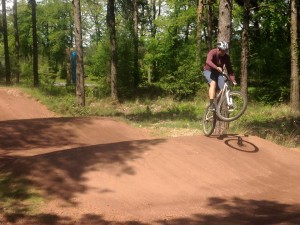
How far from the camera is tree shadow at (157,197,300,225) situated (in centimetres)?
550

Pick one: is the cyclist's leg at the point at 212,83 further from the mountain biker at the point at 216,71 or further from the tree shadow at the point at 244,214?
the tree shadow at the point at 244,214

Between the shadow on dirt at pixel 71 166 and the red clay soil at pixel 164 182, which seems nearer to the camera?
the red clay soil at pixel 164 182

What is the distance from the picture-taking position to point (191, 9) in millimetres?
28750

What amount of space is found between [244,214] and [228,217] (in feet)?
1.20

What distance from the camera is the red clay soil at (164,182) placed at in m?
5.59

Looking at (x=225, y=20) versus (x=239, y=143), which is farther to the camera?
(x=225, y=20)

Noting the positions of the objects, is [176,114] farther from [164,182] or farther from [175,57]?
[164,182]

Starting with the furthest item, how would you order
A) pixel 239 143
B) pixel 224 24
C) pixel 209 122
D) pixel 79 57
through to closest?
pixel 79 57 → pixel 224 24 → pixel 209 122 → pixel 239 143

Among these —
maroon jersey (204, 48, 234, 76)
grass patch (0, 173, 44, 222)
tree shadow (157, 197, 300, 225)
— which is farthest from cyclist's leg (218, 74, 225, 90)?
grass patch (0, 173, 44, 222)

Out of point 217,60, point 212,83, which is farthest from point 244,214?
point 217,60

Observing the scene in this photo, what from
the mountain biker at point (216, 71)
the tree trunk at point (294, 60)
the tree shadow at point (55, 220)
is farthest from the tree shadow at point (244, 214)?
the tree trunk at point (294, 60)

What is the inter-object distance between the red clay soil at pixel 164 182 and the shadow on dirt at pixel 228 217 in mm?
14

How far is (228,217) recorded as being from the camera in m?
5.80

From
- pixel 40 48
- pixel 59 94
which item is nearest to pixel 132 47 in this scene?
pixel 59 94
